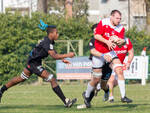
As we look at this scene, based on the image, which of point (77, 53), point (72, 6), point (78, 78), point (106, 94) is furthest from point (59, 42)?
point (106, 94)

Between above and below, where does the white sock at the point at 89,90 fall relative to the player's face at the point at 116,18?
below

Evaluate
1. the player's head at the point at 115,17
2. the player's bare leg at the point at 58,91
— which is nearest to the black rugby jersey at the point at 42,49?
the player's bare leg at the point at 58,91

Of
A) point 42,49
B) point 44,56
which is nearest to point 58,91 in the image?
point 44,56

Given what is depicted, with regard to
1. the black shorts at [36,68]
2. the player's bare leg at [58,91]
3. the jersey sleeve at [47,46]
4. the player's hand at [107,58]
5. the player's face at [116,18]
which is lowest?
the player's bare leg at [58,91]

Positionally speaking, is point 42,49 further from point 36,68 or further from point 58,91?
point 58,91

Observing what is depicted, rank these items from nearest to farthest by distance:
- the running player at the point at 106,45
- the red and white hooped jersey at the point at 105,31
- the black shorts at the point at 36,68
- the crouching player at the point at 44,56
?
1. the running player at the point at 106,45
2. the red and white hooped jersey at the point at 105,31
3. the crouching player at the point at 44,56
4. the black shorts at the point at 36,68

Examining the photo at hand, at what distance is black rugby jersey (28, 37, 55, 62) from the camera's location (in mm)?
10430

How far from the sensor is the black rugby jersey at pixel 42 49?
1043 centimetres

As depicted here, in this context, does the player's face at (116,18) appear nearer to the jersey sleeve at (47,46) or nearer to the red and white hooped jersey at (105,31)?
the red and white hooped jersey at (105,31)

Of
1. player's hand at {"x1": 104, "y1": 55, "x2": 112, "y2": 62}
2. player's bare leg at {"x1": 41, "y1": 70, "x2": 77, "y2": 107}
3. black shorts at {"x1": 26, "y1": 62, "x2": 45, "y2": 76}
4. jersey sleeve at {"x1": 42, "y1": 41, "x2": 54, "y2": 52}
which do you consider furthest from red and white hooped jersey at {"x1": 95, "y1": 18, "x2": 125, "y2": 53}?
black shorts at {"x1": 26, "y1": 62, "x2": 45, "y2": 76}

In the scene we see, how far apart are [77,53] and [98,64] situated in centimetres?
1537

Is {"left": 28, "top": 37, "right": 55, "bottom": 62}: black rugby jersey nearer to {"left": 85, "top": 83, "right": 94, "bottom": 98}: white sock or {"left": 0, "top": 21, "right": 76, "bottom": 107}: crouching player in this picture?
{"left": 0, "top": 21, "right": 76, "bottom": 107}: crouching player

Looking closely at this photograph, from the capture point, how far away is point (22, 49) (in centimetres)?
2436

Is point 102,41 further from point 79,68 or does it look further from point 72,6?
point 72,6
